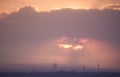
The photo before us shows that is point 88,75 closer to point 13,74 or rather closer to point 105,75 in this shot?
point 105,75

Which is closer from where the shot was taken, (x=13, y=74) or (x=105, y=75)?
(x=13, y=74)

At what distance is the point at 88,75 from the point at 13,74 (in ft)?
28.2

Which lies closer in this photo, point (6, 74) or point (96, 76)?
point (6, 74)

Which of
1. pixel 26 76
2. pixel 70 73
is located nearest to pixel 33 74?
pixel 26 76

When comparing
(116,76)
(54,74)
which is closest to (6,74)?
(54,74)

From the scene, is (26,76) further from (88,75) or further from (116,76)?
(116,76)

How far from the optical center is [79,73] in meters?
44.1

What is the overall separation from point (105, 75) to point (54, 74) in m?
5.83

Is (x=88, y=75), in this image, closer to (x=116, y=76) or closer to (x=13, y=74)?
(x=116, y=76)

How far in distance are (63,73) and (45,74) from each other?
2104mm

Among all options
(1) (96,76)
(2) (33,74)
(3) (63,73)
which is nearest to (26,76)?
(2) (33,74)

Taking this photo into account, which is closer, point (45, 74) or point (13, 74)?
point (13, 74)

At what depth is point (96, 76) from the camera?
4322cm

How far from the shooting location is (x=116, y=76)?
42.9 meters
